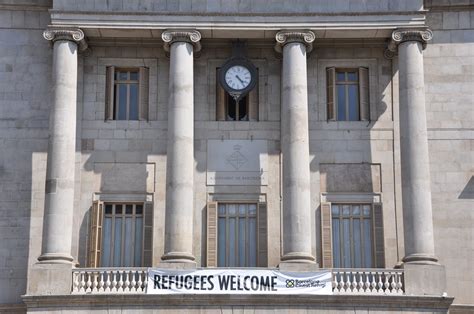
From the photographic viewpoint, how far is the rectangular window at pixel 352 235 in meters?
39.8

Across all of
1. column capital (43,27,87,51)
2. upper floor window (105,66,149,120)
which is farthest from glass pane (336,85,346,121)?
column capital (43,27,87,51)

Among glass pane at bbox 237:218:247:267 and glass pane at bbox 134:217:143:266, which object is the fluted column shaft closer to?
glass pane at bbox 237:218:247:267

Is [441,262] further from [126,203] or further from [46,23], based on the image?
[46,23]

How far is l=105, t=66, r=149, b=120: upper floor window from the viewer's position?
41.2m

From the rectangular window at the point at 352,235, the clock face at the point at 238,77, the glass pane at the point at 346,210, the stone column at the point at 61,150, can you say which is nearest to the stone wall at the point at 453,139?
Result: the rectangular window at the point at 352,235

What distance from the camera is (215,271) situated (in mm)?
37125

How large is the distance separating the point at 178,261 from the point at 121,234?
349cm

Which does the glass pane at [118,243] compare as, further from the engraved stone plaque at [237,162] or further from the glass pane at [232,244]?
the glass pane at [232,244]

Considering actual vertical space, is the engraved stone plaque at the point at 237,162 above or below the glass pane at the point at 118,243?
above

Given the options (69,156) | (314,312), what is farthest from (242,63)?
(314,312)

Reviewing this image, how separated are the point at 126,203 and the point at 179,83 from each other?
203 inches

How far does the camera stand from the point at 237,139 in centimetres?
4084

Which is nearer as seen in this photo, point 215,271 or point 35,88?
point 215,271

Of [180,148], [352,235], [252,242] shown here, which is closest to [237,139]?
[180,148]
